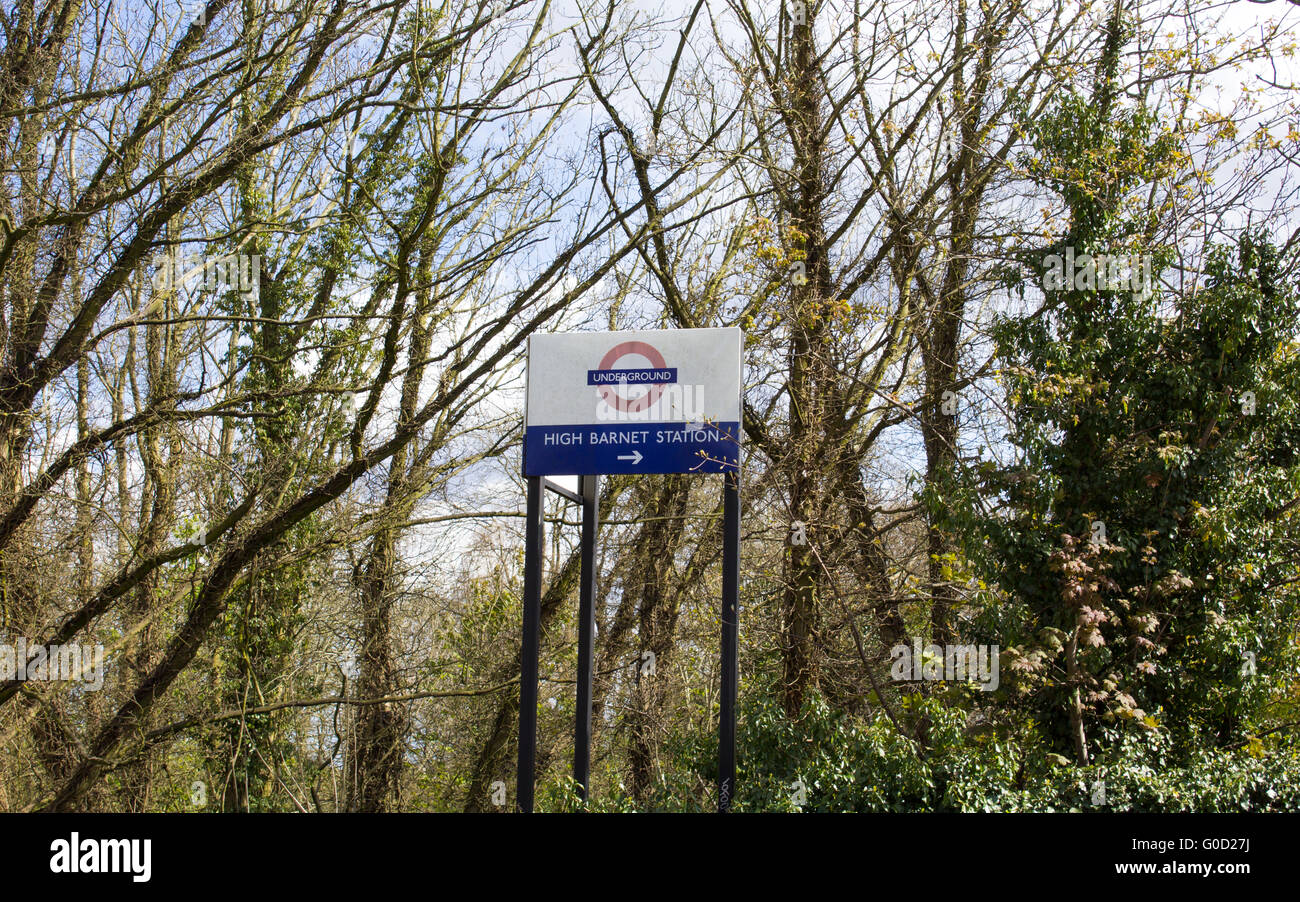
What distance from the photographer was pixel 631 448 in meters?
7.65

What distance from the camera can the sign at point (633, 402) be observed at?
758 cm

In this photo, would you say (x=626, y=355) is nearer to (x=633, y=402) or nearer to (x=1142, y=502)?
(x=633, y=402)

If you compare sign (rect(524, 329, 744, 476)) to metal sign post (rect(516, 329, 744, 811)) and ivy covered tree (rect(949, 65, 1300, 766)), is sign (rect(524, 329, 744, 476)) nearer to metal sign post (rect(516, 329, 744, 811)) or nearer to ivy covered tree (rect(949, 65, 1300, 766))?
metal sign post (rect(516, 329, 744, 811))

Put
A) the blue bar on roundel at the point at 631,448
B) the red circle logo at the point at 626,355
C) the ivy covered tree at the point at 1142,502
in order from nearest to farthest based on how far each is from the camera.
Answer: the blue bar on roundel at the point at 631,448, the red circle logo at the point at 626,355, the ivy covered tree at the point at 1142,502

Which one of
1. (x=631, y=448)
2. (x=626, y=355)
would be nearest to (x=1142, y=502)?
(x=631, y=448)

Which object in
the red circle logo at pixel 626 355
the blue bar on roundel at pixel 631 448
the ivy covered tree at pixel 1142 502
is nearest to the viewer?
the blue bar on roundel at pixel 631 448

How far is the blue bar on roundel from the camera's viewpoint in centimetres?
750

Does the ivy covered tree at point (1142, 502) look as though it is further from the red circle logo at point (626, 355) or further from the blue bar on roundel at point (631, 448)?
the red circle logo at point (626, 355)

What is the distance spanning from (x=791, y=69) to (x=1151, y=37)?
148 inches

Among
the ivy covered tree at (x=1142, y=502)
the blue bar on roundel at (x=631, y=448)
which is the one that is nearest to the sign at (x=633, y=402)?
the blue bar on roundel at (x=631, y=448)

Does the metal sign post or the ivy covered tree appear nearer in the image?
the metal sign post

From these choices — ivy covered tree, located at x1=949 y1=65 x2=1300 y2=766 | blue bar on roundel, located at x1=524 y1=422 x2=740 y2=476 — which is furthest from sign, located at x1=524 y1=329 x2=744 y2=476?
ivy covered tree, located at x1=949 y1=65 x2=1300 y2=766

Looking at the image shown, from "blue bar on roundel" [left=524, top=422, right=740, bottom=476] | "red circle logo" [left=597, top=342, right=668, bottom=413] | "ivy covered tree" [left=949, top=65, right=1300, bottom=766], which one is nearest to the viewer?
"blue bar on roundel" [left=524, top=422, right=740, bottom=476]

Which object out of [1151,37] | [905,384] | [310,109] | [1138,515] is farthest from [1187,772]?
[310,109]
